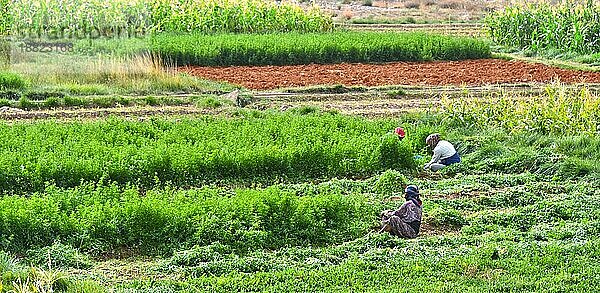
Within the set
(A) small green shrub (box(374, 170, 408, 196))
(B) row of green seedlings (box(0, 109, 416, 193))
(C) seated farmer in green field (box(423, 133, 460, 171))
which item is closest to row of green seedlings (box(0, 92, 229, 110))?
(B) row of green seedlings (box(0, 109, 416, 193))

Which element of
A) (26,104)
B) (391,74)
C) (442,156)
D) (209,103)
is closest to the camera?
(442,156)

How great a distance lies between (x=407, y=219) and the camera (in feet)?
28.8

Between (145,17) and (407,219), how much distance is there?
704 inches

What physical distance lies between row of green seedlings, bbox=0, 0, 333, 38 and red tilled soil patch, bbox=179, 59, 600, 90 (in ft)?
13.9

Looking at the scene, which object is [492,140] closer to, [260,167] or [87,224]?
[260,167]

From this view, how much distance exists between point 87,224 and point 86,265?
0.54 meters

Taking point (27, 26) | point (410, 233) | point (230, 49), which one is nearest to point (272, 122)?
point (410, 233)

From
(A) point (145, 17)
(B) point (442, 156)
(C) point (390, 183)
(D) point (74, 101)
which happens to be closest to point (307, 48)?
(A) point (145, 17)

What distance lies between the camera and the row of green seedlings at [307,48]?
22.1 meters

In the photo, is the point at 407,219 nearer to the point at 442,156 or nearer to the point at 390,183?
the point at 390,183

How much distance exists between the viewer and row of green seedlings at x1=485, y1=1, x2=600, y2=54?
25.1 meters

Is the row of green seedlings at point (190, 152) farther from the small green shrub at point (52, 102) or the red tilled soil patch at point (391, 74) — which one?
the red tilled soil patch at point (391, 74)

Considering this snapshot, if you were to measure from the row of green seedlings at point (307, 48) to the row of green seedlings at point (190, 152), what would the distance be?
339 inches

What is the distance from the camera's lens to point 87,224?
324 inches
